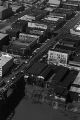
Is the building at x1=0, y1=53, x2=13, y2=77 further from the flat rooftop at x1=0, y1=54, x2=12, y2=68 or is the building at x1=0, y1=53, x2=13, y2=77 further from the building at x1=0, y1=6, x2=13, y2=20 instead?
the building at x1=0, y1=6, x2=13, y2=20

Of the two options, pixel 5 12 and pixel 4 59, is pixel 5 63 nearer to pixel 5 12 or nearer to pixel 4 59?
pixel 4 59

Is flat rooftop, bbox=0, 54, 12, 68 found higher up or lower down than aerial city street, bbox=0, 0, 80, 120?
higher up

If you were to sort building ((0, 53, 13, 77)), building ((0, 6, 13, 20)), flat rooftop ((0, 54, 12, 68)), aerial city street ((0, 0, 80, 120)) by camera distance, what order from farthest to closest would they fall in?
building ((0, 6, 13, 20)) < flat rooftop ((0, 54, 12, 68)) < building ((0, 53, 13, 77)) < aerial city street ((0, 0, 80, 120))

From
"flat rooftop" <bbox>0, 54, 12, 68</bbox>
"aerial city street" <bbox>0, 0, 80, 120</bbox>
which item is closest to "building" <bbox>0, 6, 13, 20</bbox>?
"aerial city street" <bbox>0, 0, 80, 120</bbox>

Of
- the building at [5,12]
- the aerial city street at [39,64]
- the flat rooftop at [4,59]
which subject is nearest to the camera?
the aerial city street at [39,64]

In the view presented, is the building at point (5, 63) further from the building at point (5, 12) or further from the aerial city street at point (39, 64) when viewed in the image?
the building at point (5, 12)

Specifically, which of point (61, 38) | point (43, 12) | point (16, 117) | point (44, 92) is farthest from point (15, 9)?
point (16, 117)

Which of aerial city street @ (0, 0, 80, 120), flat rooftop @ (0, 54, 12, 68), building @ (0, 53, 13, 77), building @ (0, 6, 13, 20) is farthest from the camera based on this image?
building @ (0, 6, 13, 20)

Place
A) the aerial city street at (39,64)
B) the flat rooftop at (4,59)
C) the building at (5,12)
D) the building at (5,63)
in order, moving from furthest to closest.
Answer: the building at (5,12) → the flat rooftop at (4,59) → the building at (5,63) → the aerial city street at (39,64)

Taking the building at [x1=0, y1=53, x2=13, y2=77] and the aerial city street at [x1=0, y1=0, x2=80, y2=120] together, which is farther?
the building at [x1=0, y1=53, x2=13, y2=77]

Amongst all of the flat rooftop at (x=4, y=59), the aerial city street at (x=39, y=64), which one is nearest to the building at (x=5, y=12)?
the aerial city street at (x=39, y=64)

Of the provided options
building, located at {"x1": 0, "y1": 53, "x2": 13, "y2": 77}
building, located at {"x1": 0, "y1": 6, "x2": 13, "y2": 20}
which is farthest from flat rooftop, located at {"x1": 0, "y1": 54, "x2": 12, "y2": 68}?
building, located at {"x1": 0, "y1": 6, "x2": 13, "y2": 20}
